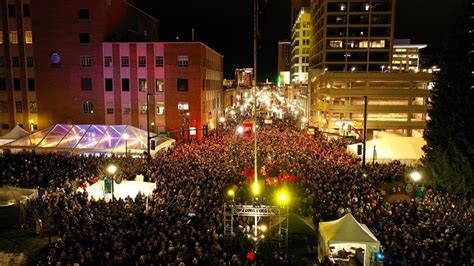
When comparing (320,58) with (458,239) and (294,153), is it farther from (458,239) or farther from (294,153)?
(458,239)

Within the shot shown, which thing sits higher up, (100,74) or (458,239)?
(100,74)

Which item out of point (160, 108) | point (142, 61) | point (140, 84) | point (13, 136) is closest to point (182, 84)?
point (160, 108)

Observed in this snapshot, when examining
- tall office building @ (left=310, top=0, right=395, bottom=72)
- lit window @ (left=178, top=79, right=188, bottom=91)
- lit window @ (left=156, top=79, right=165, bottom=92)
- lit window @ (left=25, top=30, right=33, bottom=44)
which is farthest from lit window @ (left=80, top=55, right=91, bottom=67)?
tall office building @ (left=310, top=0, right=395, bottom=72)

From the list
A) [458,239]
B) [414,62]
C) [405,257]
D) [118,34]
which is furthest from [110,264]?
[414,62]

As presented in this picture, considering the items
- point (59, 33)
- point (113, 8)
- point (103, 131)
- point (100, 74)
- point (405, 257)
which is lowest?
point (405, 257)

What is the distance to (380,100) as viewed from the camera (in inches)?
1923

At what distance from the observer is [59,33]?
42.0 meters

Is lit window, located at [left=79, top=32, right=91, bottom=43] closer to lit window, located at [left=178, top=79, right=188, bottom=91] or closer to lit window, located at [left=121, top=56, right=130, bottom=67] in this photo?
lit window, located at [left=121, top=56, right=130, bottom=67]

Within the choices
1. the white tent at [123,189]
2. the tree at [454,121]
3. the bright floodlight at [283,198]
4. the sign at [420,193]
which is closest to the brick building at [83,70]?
the white tent at [123,189]

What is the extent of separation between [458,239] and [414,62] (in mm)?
127421

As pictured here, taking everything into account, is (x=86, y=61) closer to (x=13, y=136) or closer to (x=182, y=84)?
(x=182, y=84)

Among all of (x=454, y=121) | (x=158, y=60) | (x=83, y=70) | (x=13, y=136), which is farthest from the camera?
(x=158, y=60)

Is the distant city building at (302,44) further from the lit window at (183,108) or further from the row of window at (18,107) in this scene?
the row of window at (18,107)

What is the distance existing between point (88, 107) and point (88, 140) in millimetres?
12918
